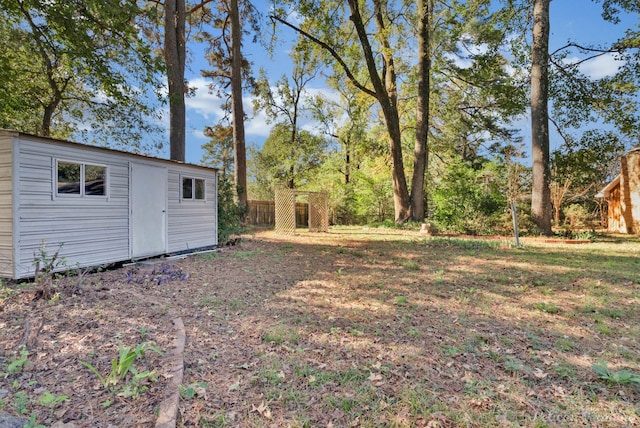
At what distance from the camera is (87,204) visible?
5.61 metres

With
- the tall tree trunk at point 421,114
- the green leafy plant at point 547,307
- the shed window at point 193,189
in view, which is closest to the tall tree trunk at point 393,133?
the tall tree trunk at point 421,114

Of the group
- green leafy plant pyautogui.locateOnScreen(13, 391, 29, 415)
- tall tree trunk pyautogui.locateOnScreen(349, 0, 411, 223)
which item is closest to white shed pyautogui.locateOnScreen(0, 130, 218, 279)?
green leafy plant pyautogui.locateOnScreen(13, 391, 29, 415)

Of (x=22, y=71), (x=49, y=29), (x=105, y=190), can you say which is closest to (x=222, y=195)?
(x=105, y=190)

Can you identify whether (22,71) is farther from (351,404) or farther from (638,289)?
(638,289)

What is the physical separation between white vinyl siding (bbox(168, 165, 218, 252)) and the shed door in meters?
0.25

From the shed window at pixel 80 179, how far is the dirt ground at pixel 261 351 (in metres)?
1.58

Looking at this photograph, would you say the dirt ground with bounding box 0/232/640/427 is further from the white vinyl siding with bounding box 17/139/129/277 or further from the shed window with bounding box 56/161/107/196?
the shed window with bounding box 56/161/107/196

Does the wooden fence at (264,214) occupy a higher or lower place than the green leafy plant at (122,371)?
higher

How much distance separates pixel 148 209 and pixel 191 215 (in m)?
1.34

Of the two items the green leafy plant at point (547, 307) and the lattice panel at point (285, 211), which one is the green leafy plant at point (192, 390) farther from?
the lattice panel at point (285, 211)

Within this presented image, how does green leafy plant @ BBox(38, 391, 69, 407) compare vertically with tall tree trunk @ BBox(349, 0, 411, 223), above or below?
below

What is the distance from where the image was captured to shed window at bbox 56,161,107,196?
5250 millimetres

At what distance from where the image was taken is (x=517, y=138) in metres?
16.9

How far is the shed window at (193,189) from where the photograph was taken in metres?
7.85
